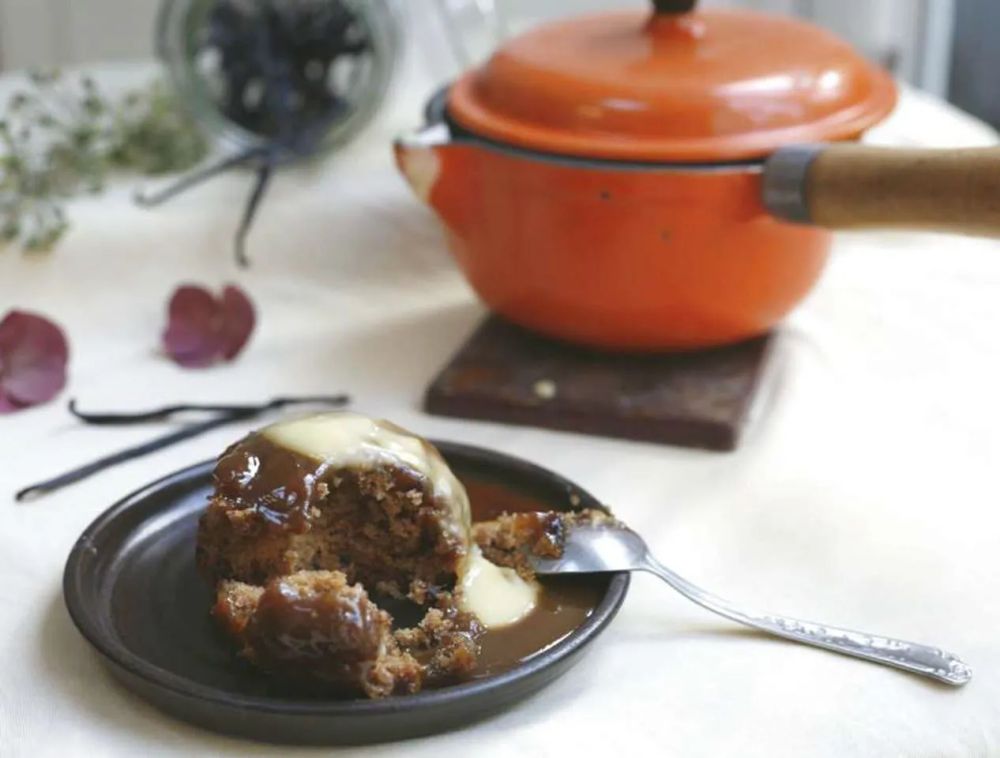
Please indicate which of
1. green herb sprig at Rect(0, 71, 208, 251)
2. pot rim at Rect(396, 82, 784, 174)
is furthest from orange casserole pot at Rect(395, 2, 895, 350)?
green herb sprig at Rect(0, 71, 208, 251)

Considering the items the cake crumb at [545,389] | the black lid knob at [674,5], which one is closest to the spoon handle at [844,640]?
the cake crumb at [545,389]

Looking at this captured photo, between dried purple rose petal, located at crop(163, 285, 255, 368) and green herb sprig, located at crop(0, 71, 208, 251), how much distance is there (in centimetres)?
17

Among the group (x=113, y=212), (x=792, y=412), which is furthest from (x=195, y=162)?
(x=792, y=412)

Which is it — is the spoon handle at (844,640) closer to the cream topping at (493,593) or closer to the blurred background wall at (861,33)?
the cream topping at (493,593)

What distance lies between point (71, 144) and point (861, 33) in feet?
2.78

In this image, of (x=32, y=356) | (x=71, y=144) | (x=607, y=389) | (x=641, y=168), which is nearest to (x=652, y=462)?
(x=607, y=389)

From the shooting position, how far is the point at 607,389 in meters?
0.89

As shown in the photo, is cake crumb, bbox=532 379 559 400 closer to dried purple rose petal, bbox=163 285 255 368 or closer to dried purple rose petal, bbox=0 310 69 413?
dried purple rose petal, bbox=163 285 255 368

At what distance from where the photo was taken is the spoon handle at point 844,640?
24.1 inches

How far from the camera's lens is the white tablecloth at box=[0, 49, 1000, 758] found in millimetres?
584

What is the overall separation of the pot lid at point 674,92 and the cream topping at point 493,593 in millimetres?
299

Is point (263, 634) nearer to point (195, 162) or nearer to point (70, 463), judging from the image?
point (70, 463)

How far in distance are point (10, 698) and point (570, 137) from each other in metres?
0.47

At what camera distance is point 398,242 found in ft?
3.75
